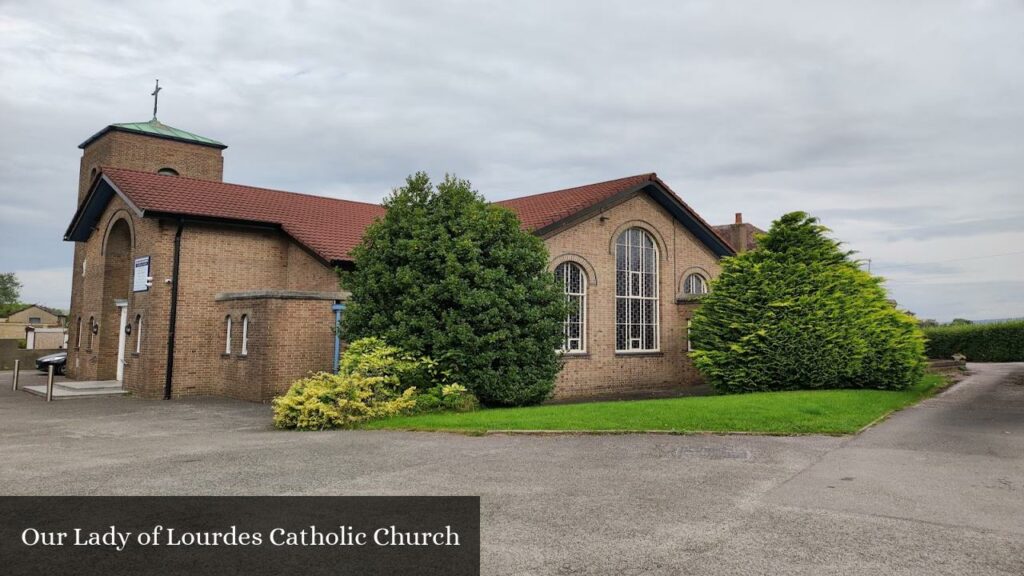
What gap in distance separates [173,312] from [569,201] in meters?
11.8

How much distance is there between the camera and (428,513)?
619 centimetres

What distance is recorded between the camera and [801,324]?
16984mm

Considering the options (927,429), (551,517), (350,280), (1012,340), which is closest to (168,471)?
(551,517)

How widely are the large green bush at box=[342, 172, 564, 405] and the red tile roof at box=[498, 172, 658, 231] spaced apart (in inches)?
130

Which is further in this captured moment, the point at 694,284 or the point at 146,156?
the point at 146,156

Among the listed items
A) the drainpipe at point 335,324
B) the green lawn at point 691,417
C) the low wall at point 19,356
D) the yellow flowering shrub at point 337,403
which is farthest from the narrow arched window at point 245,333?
the low wall at point 19,356

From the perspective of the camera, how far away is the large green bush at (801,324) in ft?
55.7

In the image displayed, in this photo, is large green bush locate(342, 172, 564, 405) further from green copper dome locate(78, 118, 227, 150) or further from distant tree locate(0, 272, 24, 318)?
distant tree locate(0, 272, 24, 318)

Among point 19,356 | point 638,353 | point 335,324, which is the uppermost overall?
point 335,324

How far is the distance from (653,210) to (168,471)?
17.1 metres

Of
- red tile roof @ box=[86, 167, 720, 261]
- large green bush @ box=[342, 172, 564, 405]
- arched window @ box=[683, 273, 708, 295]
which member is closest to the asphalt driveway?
large green bush @ box=[342, 172, 564, 405]

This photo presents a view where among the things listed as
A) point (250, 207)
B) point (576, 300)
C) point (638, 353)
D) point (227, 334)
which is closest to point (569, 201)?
point (576, 300)

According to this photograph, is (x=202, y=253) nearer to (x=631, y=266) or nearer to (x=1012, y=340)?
(x=631, y=266)

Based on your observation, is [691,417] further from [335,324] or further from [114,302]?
[114,302]
